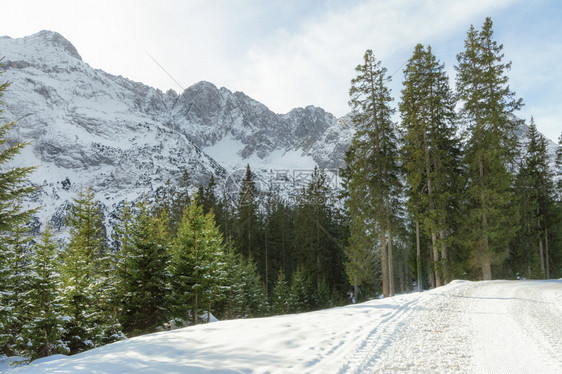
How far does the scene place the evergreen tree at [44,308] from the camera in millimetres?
13658

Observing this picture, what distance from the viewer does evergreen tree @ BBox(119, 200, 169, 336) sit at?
17.0 m

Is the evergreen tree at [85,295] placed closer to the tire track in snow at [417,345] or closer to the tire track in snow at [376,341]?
the tire track in snow at [376,341]

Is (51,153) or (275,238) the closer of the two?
(275,238)

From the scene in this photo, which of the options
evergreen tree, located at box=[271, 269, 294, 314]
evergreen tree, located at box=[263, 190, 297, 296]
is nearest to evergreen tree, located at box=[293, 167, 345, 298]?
evergreen tree, located at box=[263, 190, 297, 296]

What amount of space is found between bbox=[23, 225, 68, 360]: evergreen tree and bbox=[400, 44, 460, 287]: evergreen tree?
21.3 meters

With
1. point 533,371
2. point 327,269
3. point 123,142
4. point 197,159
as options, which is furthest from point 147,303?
point 123,142

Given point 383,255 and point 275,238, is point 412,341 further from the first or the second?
point 275,238

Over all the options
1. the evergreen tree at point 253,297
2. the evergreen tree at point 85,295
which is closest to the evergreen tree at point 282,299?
the evergreen tree at point 253,297

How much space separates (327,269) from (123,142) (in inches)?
6766

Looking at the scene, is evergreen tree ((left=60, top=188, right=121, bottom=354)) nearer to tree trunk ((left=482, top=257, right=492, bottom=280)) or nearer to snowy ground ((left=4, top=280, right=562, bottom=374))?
snowy ground ((left=4, top=280, right=562, bottom=374))

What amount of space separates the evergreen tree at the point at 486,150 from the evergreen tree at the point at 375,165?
5272 millimetres

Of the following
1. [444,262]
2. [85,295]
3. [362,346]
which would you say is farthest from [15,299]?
[444,262]

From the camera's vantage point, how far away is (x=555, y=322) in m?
7.45

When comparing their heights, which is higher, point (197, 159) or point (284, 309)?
point (197, 159)
